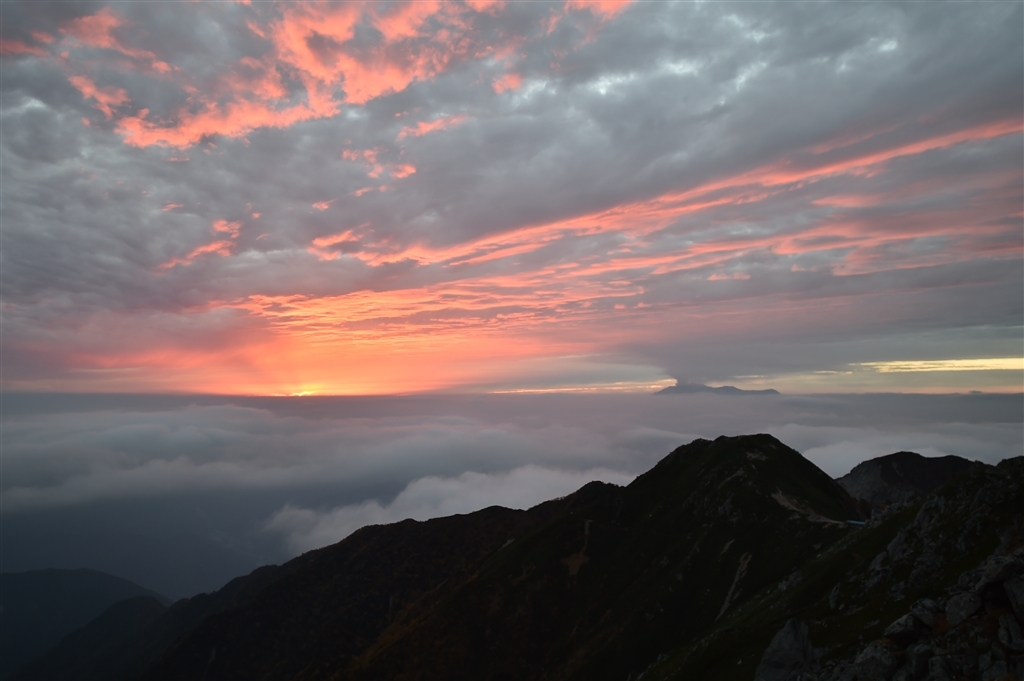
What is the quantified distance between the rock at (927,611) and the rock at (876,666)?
4.00m

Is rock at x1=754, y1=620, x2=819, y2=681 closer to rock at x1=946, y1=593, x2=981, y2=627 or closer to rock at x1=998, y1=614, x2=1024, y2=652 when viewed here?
rock at x1=946, y1=593, x2=981, y2=627

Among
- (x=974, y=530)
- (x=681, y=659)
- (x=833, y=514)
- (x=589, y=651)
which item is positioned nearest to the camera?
(x=974, y=530)

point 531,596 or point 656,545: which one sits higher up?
point 656,545

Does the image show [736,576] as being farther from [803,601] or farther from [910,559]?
[910,559]

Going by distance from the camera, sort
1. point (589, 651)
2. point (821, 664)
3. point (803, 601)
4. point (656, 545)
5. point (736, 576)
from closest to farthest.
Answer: point (821, 664) → point (803, 601) → point (736, 576) → point (589, 651) → point (656, 545)

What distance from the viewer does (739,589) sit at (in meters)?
114

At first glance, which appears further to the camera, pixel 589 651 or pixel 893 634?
pixel 589 651

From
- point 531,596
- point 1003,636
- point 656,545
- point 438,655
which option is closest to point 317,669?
point 438,655

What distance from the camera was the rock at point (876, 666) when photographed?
41.8 metres

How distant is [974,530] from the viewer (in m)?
68.8

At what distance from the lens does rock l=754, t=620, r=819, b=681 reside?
207 feet

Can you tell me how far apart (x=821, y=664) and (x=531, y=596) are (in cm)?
10729

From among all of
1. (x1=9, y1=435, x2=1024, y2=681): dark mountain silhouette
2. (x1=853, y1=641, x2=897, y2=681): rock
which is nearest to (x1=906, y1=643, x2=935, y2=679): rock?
(x1=9, y1=435, x2=1024, y2=681): dark mountain silhouette

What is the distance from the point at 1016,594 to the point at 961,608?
4.24 meters
